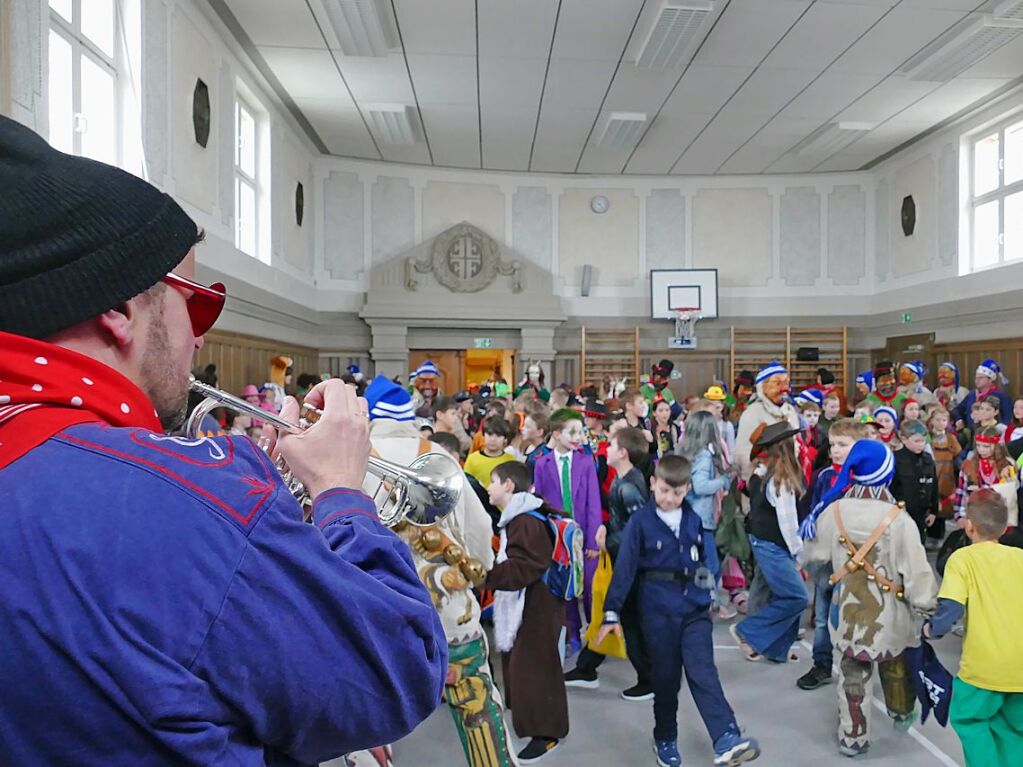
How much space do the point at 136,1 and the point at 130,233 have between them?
740 centimetres

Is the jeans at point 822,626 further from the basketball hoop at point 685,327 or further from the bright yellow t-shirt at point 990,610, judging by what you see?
the basketball hoop at point 685,327

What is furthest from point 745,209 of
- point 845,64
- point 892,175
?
point 845,64

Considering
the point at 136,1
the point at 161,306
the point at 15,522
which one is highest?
the point at 136,1

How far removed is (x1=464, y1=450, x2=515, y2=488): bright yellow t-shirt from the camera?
5.05 metres

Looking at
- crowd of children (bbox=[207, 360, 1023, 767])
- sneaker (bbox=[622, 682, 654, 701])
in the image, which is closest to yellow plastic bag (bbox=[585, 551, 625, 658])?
crowd of children (bbox=[207, 360, 1023, 767])

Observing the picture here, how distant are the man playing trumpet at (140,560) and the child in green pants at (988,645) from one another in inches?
117

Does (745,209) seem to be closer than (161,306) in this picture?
No

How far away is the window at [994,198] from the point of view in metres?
11.4

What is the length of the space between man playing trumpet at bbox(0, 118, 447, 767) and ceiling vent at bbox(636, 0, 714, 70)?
8.44 metres

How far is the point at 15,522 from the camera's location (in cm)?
71

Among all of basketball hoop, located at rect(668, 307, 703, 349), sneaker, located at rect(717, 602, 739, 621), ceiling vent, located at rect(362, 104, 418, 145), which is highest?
ceiling vent, located at rect(362, 104, 418, 145)

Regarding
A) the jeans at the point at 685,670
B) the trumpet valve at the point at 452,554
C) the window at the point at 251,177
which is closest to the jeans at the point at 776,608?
the jeans at the point at 685,670

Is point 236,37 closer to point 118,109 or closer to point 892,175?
point 118,109

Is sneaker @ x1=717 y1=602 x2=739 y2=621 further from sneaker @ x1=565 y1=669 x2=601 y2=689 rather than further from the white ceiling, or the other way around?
the white ceiling
